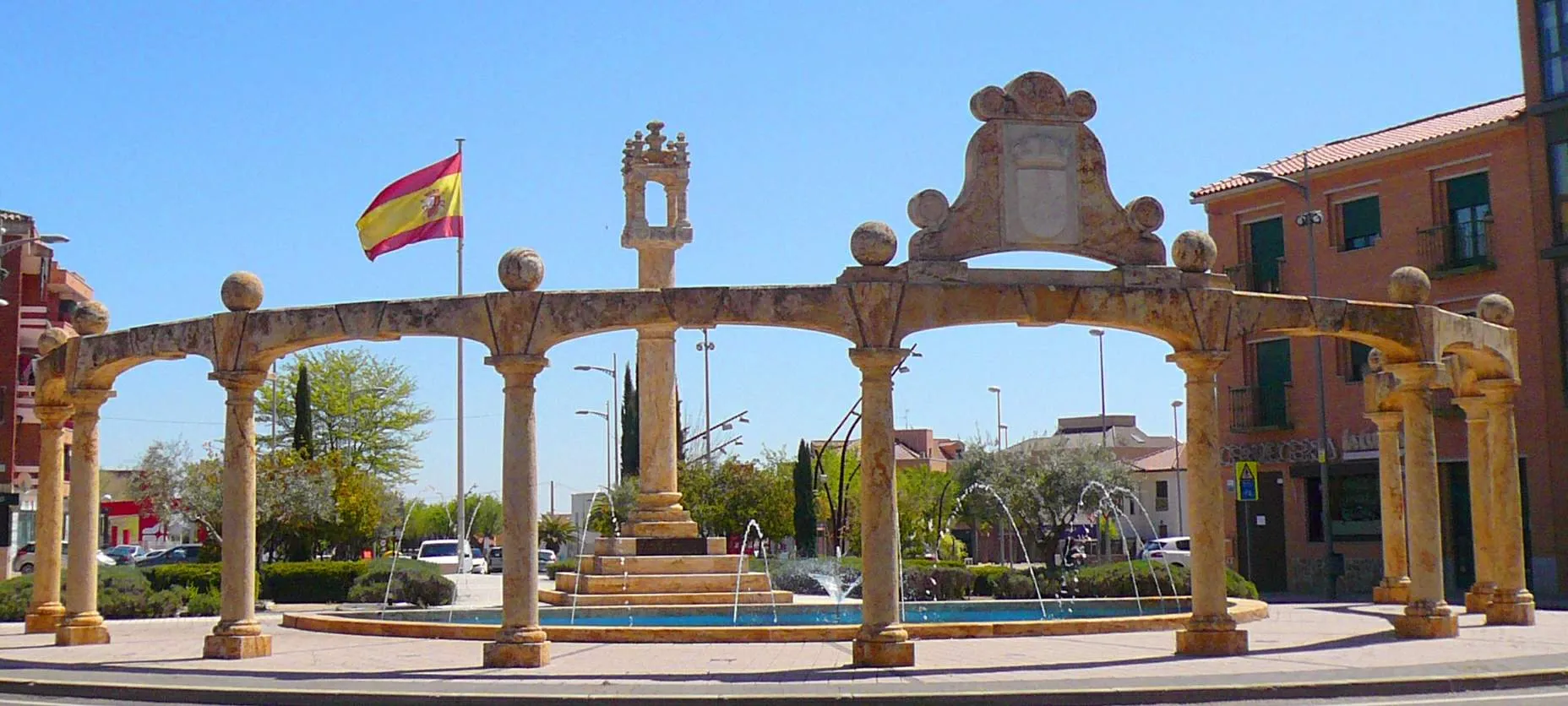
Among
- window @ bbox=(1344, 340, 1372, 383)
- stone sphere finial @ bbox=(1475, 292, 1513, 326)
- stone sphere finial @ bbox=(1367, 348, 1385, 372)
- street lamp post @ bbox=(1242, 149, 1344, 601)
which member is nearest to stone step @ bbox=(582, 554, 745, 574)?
stone sphere finial @ bbox=(1367, 348, 1385, 372)

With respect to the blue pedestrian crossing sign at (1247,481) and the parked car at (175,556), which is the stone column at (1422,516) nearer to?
the blue pedestrian crossing sign at (1247,481)

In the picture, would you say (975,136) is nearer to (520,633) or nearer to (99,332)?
(520,633)

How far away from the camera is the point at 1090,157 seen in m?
16.4

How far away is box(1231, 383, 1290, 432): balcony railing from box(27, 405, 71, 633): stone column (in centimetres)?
2652

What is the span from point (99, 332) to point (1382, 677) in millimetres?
14507

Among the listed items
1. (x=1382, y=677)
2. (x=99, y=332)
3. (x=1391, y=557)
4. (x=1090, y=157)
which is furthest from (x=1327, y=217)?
(x=99, y=332)

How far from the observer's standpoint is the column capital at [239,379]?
16.7 metres

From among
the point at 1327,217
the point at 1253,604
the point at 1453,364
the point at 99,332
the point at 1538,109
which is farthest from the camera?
the point at 1327,217

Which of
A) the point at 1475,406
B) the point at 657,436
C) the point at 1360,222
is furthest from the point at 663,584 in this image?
the point at 1360,222

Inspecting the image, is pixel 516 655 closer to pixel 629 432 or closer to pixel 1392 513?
pixel 1392 513

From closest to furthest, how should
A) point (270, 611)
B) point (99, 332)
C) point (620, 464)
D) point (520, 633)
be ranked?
point (520, 633) < point (99, 332) < point (270, 611) < point (620, 464)

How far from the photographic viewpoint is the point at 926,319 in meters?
15.7

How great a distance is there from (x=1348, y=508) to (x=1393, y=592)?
13.6 m

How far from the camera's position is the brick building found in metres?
49.5
